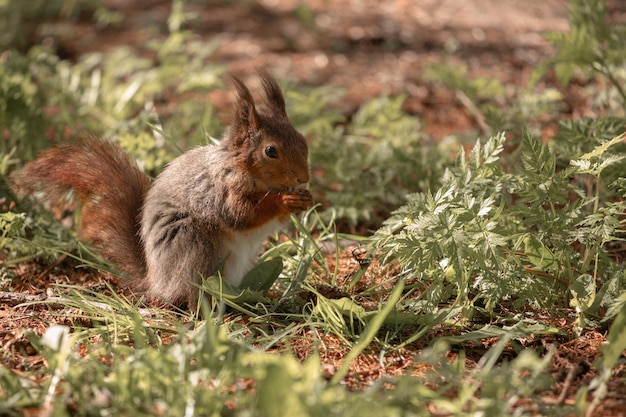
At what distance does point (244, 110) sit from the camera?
2602 mm

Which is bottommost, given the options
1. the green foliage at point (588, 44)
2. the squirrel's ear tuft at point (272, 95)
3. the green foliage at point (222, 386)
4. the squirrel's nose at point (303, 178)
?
the green foliage at point (222, 386)

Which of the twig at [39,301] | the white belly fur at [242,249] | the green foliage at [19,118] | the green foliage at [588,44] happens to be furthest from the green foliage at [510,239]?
the green foliage at [19,118]

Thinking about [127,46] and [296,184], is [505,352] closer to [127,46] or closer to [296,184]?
[296,184]

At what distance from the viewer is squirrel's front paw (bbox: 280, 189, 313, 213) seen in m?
2.53

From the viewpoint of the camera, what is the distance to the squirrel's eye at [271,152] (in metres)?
2.58

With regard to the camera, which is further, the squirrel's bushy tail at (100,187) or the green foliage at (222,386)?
the squirrel's bushy tail at (100,187)

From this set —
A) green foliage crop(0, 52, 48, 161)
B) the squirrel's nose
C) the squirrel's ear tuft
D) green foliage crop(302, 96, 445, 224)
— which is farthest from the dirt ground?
the squirrel's nose

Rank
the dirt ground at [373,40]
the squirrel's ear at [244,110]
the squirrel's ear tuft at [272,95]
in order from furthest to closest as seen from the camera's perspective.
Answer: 1. the dirt ground at [373,40]
2. the squirrel's ear tuft at [272,95]
3. the squirrel's ear at [244,110]

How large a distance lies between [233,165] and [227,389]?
0.93 meters

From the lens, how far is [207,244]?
2.51 m

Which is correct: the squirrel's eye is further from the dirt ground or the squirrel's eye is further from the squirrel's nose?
the dirt ground

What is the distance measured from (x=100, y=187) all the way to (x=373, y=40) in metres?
3.40

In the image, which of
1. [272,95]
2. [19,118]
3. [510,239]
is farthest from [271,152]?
[19,118]

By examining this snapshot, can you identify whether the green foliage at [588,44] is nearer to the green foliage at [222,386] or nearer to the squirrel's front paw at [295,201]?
the squirrel's front paw at [295,201]
